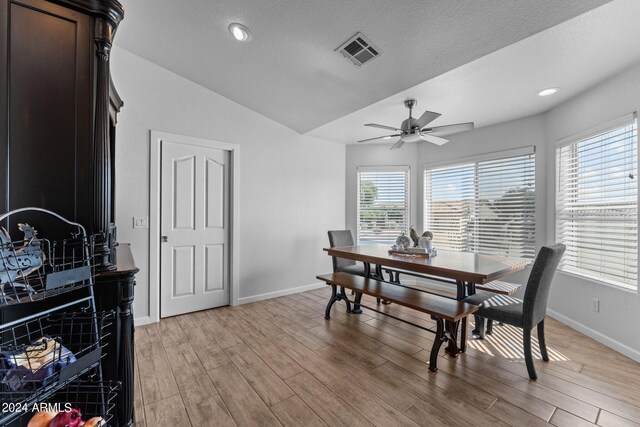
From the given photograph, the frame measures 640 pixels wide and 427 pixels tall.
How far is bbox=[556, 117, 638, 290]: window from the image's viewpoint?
8.26 ft

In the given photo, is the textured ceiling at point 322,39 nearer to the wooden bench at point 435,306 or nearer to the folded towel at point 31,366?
the wooden bench at point 435,306

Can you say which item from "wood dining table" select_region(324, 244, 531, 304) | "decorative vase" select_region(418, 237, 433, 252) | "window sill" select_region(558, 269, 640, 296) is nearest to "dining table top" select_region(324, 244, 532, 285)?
"wood dining table" select_region(324, 244, 531, 304)

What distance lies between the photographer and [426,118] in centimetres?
275

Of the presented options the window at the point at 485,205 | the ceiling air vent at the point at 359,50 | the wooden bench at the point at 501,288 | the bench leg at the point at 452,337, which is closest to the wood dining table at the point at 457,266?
the wooden bench at the point at 501,288

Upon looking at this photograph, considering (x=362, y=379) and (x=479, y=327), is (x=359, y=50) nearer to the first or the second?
(x=362, y=379)

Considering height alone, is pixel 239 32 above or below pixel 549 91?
above

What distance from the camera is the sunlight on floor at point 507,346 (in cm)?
245

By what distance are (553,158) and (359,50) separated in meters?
2.81

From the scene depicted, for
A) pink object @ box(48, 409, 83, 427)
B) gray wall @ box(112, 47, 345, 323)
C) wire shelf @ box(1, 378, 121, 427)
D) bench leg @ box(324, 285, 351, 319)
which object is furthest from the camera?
bench leg @ box(324, 285, 351, 319)

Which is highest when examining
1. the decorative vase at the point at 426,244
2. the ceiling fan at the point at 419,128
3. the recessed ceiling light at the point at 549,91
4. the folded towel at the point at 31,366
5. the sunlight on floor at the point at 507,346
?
the recessed ceiling light at the point at 549,91

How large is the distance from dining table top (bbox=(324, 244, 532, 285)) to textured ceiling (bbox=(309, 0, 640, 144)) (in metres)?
1.72

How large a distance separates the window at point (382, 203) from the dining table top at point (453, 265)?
1884 mm

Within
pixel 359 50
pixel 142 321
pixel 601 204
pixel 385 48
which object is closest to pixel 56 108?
pixel 359 50

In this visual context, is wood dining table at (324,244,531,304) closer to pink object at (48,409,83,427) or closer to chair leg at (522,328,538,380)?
chair leg at (522,328,538,380)
